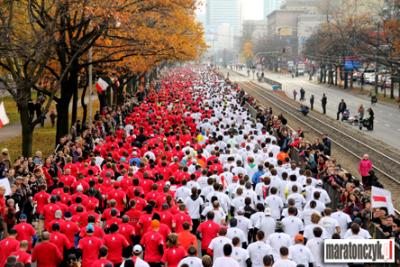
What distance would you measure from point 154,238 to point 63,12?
1348cm

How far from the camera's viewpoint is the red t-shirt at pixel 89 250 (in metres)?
11.1

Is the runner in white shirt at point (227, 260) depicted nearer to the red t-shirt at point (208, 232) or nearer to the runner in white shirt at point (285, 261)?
the runner in white shirt at point (285, 261)

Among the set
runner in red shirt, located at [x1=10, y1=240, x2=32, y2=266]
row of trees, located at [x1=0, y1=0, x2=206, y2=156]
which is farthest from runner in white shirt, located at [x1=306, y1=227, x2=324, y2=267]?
row of trees, located at [x1=0, y1=0, x2=206, y2=156]

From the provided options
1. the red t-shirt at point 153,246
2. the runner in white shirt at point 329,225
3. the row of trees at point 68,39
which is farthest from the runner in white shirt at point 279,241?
the row of trees at point 68,39

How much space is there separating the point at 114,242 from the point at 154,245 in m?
0.69

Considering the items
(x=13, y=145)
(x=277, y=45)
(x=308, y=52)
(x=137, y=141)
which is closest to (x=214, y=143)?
(x=137, y=141)

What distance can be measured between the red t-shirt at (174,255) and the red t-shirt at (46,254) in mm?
2004

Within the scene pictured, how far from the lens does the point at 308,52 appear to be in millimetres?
114812

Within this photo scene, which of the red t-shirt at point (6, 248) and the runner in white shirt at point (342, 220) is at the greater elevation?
the red t-shirt at point (6, 248)

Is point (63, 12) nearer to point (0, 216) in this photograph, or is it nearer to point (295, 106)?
point (0, 216)

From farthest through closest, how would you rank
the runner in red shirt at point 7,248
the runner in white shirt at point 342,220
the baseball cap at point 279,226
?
the runner in white shirt at point 342,220
the baseball cap at point 279,226
the runner in red shirt at point 7,248

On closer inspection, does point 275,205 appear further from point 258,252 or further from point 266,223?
point 258,252

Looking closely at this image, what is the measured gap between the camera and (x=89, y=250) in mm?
11141

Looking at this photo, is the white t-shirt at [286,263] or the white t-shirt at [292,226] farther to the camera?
the white t-shirt at [292,226]
